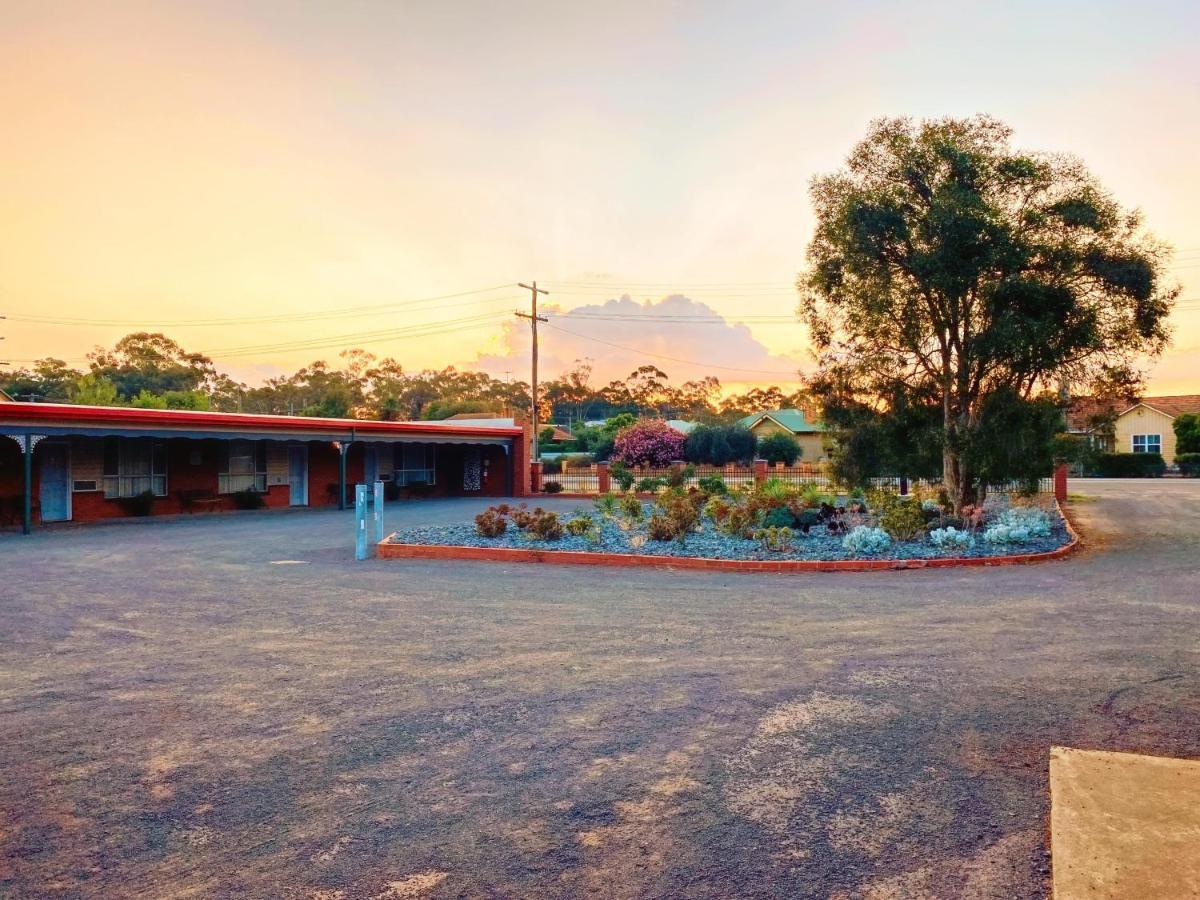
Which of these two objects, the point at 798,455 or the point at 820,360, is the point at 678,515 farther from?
the point at 798,455

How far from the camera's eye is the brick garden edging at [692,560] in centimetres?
1097

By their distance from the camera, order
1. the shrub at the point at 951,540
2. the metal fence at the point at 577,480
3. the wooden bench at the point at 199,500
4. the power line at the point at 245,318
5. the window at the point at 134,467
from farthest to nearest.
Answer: the power line at the point at 245,318, the metal fence at the point at 577,480, the wooden bench at the point at 199,500, the window at the point at 134,467, the shrub at the point at 951,540

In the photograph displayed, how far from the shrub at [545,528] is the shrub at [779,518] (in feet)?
11.2

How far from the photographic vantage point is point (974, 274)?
1359 centimetres

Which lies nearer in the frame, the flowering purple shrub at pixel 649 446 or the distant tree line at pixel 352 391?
the flowering purple shrub at pixel 649 446

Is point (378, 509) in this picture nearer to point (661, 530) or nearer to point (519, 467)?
point (661, 530)

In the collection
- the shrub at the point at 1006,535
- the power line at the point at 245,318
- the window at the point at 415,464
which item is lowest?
the shrub at the point at 1006,535

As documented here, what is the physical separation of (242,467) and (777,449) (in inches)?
1384

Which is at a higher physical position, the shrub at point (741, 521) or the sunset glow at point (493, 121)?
the sunset glow at point (493, 121)

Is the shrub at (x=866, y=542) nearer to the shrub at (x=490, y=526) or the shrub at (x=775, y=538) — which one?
the shrub at (x=775, y=538)

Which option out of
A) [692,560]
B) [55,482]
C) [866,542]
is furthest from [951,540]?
[55,482]

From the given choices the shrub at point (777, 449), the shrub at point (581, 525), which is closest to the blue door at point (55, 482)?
the shrub at point (581, 525)

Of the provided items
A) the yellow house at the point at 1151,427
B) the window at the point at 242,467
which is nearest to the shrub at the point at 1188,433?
A: the yellow house at the point at 1151,427

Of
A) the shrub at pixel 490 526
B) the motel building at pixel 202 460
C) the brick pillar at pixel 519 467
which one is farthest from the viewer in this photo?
the brick pillar at pixel 519 467
